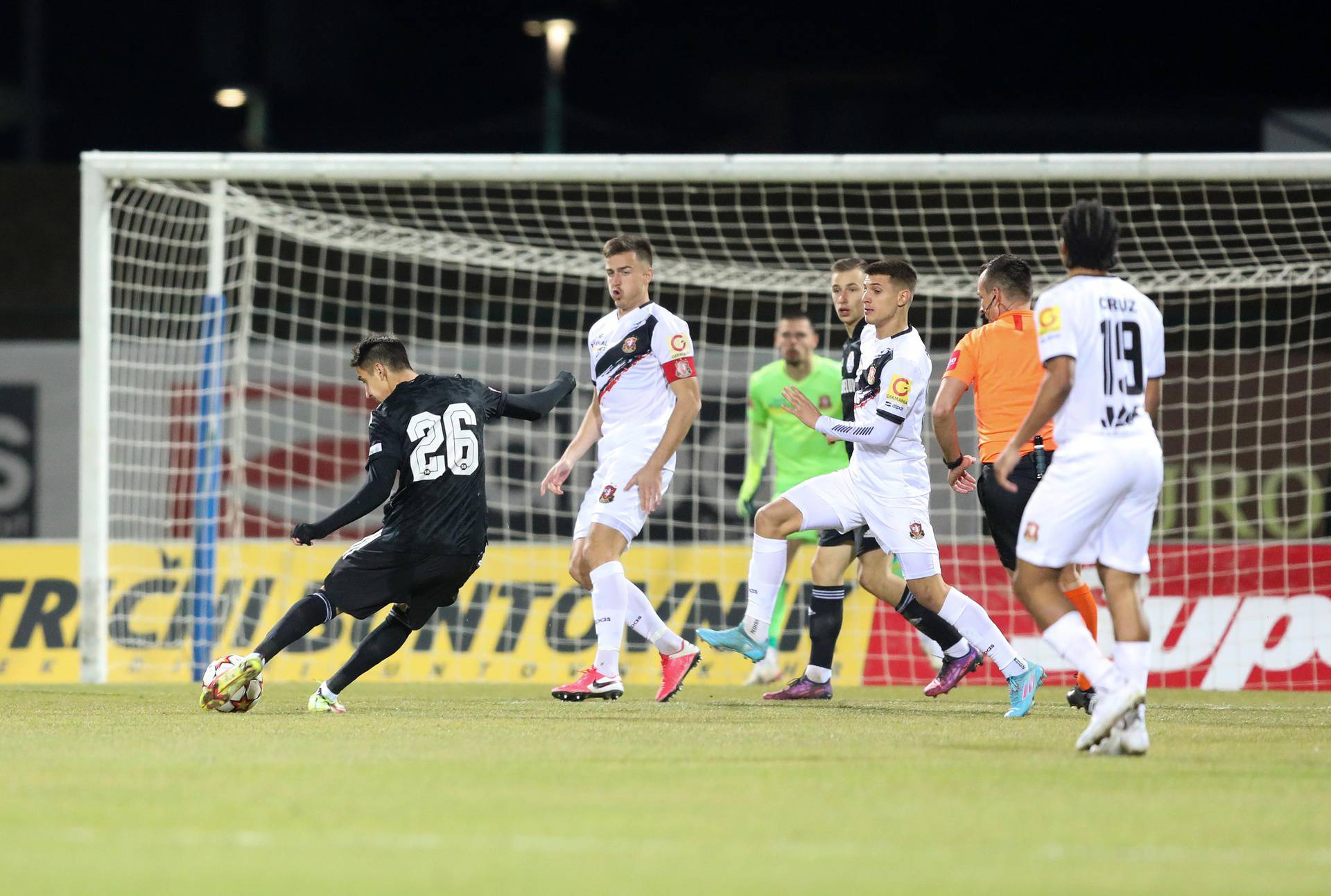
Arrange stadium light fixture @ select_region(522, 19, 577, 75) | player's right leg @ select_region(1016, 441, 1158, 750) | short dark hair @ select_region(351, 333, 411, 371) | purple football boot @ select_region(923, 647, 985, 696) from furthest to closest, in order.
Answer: stadium light fixture @ select_region(522, 19, 577, 75), purple football boot @ select_region(923, 647, 985, 696), short dark hair @ select_region(351, 333, 411, 371), player's right leg @ select_region(1016, 441, 1158, 750)

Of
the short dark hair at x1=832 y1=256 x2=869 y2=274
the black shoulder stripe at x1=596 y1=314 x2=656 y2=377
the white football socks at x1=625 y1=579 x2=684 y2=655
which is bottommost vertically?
the white football socks at x1=625 y1=579 x2=684 y2=655

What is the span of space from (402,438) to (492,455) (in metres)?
6.79

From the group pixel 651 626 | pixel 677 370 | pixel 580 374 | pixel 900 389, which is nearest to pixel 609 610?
pixel 651 626

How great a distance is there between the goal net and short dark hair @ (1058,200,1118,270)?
150 inches

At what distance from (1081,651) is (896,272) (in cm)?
277

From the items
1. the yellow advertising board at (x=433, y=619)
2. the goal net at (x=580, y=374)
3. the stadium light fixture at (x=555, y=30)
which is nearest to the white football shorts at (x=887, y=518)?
the goal net at (x=580, y=374)

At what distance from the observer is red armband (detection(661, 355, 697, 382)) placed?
8.55 meters

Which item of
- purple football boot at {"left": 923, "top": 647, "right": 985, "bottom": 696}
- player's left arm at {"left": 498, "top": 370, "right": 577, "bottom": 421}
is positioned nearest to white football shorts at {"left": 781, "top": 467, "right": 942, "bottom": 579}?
purple football boot at {"left": 923, "top": 647, "right": 985, "bottom": 696}

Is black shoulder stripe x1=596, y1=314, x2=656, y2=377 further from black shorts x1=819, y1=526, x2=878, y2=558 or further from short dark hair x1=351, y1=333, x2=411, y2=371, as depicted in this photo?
black shorts x1=819, y1=526, x2=878, y2=558

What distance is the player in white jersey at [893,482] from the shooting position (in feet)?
27.5

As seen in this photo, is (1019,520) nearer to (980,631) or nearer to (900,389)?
(980,631)

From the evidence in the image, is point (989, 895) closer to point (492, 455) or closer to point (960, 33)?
point (492, 455)

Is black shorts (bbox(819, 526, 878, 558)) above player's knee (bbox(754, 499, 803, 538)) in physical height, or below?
below

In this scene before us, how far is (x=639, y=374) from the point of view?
8688mm
